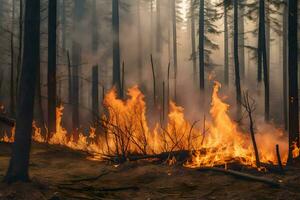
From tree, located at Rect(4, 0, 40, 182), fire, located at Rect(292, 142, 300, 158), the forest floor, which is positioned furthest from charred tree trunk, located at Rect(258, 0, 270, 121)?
tree, located at Rect(4, 0, 40, 182)

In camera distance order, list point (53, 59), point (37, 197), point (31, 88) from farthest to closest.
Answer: point (53, 59) < point (31, 88) < point (37, 197)

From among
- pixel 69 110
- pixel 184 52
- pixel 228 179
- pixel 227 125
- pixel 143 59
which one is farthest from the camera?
pixel 184 52

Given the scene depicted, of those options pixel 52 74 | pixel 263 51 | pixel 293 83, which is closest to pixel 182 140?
pixel 293 83

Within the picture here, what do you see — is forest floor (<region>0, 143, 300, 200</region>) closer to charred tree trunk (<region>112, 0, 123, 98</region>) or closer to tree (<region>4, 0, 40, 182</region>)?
tree (<region>4, 0, 40, 182</region>)

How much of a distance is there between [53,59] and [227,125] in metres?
8.70

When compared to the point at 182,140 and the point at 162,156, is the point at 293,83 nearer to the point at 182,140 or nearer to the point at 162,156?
the point at 182,140

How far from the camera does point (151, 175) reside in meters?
10.4

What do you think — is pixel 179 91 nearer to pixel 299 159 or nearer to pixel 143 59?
pixel 143 59

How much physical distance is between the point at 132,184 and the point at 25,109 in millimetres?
3117

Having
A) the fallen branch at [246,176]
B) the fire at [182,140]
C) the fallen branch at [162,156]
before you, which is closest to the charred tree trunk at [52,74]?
the fire at [182,140]

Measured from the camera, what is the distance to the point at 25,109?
8.64 metres

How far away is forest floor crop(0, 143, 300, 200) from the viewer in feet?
27.1

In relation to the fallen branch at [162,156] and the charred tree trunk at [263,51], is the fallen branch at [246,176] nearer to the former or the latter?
the fallen branch at [162,156]

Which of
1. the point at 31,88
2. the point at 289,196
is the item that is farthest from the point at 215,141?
the point at 31,88
